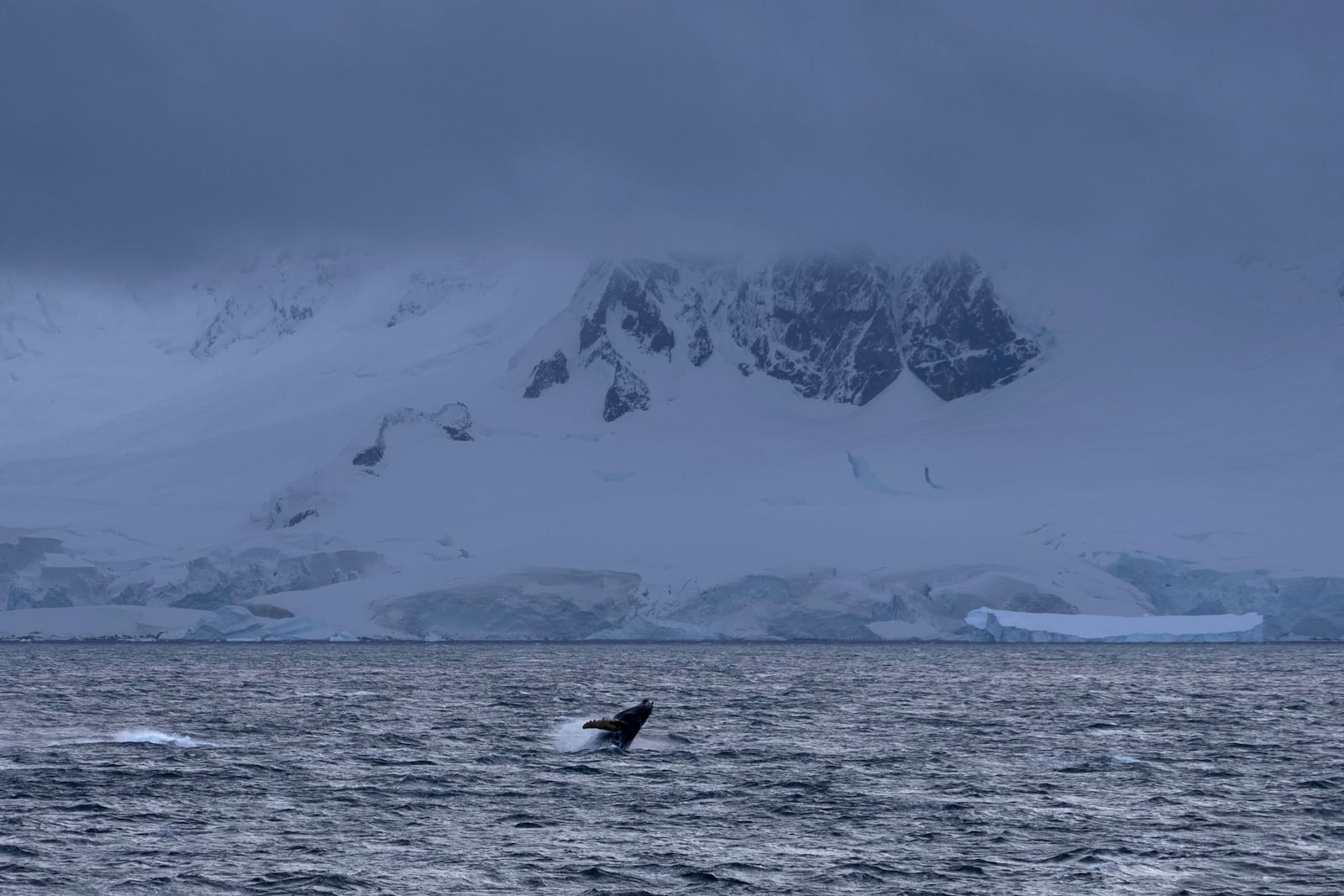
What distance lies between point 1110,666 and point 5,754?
7972 centimetres

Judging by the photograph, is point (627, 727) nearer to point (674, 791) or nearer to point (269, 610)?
point (674, 791)

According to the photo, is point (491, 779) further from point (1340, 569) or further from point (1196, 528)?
point (1196, 528)

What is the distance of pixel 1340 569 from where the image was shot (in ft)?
521

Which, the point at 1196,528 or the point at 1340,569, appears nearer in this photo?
the point at 1340,569

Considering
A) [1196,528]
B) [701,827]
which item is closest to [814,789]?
[701,827]

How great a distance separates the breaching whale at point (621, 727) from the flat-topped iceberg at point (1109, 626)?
87412 millimetres

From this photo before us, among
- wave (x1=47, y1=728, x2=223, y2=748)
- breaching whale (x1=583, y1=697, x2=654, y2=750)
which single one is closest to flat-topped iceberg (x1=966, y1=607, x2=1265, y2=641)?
breaching whale (x1=583, y1=697, x2=654, y2=750)

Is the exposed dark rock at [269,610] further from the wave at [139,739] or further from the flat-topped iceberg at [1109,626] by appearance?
the wave at [139,739]

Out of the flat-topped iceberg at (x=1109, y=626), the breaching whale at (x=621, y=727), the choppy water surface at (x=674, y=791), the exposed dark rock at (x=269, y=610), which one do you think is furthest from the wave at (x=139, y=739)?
the exposed dark rock at (x=269, y=610)

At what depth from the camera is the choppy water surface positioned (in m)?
31.1

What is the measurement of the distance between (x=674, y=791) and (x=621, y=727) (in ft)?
35.5

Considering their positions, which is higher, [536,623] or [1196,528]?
[1196,528]

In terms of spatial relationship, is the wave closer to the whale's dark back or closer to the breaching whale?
the breaching whale

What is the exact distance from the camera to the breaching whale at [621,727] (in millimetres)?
51978
